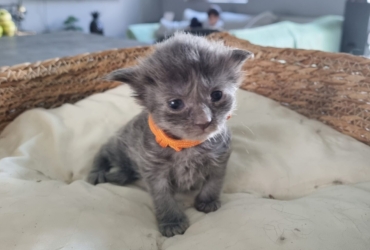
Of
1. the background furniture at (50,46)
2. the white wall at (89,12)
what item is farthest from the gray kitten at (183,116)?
A: the white wall at (89,12)

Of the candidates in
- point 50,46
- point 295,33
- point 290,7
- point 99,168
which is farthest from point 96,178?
point 290,7

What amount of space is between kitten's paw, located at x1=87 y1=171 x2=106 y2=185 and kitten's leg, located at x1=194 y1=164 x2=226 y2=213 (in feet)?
1.24

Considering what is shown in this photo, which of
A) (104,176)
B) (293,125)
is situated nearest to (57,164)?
(104,176)

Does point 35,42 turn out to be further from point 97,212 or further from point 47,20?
point 47,20

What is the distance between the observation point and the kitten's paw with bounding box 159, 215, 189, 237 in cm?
106

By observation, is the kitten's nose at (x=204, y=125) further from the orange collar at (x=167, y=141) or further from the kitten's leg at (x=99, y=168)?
the kitten's leg at (x=99, y=168)

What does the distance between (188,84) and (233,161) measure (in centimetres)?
49

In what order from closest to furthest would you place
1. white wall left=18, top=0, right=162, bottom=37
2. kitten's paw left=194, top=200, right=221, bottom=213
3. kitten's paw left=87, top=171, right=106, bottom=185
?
1. kitten's paw left=194, top=200, right=221, bottom=213
2. kitten's paw left=87, top=171, right=106, bottom=185
3. white wall left=18, top=0, right=162, bottom=37

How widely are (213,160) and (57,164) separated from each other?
63cm

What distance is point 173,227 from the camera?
106 centimetres

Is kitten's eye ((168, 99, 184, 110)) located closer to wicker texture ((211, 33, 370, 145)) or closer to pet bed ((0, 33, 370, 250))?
pet bed ((0, 33, 370, 250))

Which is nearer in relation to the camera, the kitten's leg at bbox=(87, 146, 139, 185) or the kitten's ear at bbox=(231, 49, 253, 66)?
the kitten's ear at bbox=(231, 49, 253, 66)

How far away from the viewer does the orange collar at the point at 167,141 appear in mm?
1043

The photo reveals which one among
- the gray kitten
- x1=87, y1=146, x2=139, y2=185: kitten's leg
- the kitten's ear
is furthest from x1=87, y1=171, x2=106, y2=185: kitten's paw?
the kitten's ear
